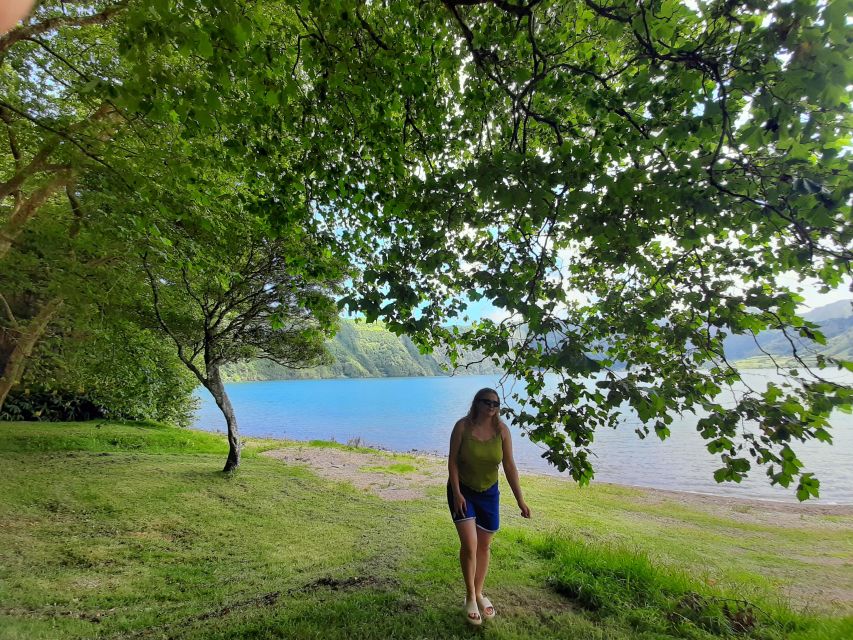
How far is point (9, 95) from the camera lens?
7480mm

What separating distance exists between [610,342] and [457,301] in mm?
2192

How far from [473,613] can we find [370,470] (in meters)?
13.0

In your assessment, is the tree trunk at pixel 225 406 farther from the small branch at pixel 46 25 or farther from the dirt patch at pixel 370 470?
the small branch at pixel 46 25

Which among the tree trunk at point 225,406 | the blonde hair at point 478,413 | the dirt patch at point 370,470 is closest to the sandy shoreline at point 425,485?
the dirt patch at point 370,470

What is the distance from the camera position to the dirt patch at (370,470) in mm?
13336

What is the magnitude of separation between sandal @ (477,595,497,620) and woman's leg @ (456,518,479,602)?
22cm

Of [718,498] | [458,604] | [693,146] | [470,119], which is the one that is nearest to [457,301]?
[470,119]

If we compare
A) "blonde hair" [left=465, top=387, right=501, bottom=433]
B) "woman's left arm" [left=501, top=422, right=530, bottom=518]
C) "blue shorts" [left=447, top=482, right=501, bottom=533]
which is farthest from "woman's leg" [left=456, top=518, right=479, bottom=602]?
"blonde hair" [left=465, top=387, right=501, bottom=433]

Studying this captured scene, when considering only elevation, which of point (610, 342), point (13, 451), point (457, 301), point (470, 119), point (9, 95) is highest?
point (9, 95)

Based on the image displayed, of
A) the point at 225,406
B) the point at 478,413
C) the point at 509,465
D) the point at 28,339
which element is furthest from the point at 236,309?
the point at 509,465

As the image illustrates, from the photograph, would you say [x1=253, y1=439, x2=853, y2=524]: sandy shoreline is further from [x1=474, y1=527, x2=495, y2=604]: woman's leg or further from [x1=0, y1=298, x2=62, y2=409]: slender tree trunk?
[x1=0, y1=298, x2=62, y2=409]: slender tree trunk

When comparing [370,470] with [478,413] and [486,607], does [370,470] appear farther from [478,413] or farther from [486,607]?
[478,413]

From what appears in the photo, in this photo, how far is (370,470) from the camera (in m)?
16.6

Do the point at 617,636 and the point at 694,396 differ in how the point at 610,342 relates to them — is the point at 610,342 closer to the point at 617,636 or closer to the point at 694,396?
the point at 694,396
